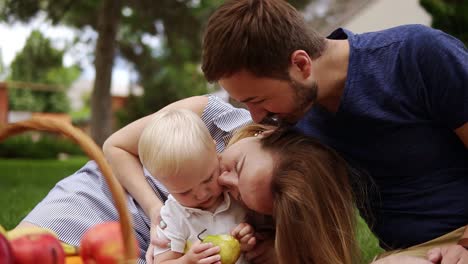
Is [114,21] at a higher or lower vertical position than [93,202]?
lower

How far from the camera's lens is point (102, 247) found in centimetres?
123

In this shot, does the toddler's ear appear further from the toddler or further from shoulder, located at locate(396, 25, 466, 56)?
shoulder, located at locate(396, 25, 466, 56)

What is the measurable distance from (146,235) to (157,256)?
1.15ft

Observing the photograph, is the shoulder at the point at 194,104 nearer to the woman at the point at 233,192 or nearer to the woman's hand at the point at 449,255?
the woman at the point at 233,192

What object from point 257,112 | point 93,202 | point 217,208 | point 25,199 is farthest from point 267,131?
point 25,199

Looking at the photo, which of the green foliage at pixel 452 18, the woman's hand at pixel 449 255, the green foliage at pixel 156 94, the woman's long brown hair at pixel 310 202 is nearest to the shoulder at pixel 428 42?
the woman's long brown hair at pixel 310 202

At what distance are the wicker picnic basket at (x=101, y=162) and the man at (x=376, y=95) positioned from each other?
0.61m

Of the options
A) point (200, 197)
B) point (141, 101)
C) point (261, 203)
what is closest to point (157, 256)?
point (200, 197)

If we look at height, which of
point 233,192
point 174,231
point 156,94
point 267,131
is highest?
point 267,131

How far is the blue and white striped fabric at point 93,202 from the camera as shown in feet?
6.83

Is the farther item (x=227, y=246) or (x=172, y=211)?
(x=172, y=211)

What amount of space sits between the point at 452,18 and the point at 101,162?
16.0ft

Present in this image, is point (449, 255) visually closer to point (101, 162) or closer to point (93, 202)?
point (101, 162)

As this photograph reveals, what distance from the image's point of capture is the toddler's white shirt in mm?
1855
